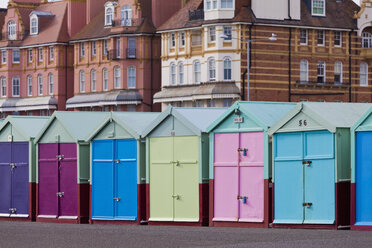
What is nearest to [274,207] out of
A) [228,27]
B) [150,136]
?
[150,136]

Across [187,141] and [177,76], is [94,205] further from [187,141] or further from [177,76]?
[177,76]

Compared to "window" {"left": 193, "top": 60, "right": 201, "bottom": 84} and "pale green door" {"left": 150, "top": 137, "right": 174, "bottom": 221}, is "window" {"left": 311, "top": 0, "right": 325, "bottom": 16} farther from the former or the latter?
"pale green door" {"left": 150, "top": 137, "right": 174, "bottom": 221}

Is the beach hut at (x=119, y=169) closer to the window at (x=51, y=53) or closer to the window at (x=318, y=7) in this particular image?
the window at (x=318, y=7)

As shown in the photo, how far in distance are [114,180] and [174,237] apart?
8.60 metres

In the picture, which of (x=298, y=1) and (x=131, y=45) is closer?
(x=298, y=1)

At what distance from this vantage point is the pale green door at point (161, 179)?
36.1 metres

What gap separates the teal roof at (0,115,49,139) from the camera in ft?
135

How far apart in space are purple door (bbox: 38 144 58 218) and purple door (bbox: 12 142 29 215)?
87 cm

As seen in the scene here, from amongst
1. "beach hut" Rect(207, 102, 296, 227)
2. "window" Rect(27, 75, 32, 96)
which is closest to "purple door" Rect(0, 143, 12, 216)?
"beach hut" Rect(207, 102, 296, 227)

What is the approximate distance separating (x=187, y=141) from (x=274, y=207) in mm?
3852

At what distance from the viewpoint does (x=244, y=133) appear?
111 feet

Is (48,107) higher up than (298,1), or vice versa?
(298,1)

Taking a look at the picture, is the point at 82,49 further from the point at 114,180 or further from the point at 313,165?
the point at 313,165

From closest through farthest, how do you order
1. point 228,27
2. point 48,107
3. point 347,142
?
1. point 347,142
2. point 228,27
3. point 48,107
